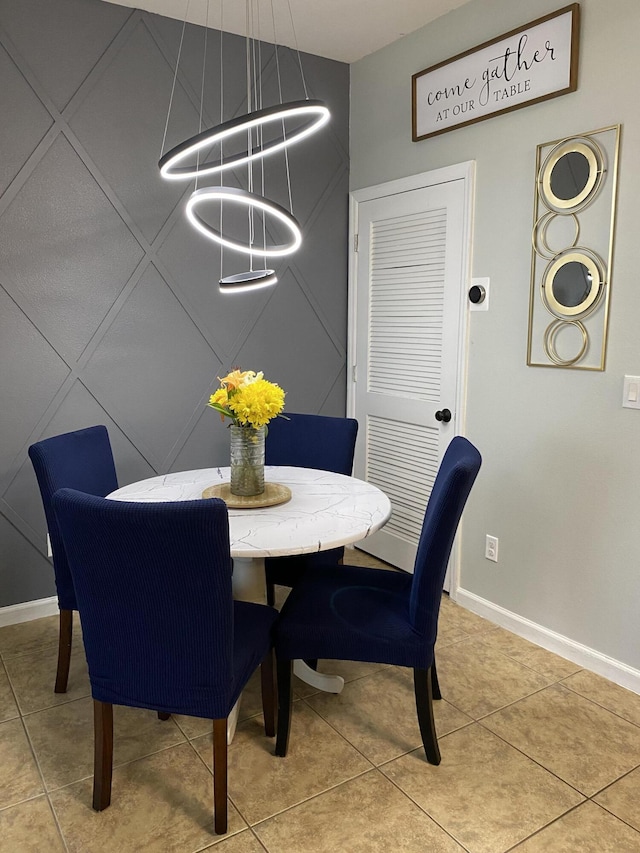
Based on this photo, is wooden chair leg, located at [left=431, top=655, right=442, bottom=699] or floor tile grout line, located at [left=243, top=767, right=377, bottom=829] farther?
wooden chair leg, located at [left=431, top=655, right=442, bottom=699]

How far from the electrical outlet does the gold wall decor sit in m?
0.82

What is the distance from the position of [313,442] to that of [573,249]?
133 centimetres

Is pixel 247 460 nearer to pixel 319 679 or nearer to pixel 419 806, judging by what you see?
pixel 319 679

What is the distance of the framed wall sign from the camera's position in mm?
2436

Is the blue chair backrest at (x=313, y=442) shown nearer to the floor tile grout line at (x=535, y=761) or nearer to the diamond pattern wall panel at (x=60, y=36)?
the floor tile grout line at (x=535, y=761)

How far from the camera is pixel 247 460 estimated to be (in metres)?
2.27

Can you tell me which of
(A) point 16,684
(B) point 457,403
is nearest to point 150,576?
(A) point 16,684

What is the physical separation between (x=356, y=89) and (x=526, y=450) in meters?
2.17

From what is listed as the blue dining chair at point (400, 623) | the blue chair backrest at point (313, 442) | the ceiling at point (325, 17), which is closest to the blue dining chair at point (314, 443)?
the blue chair backrest at point (313, 442)

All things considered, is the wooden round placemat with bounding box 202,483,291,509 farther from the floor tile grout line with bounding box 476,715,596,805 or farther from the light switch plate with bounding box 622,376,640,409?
the light switch plate with bounding box 622,376,640,409

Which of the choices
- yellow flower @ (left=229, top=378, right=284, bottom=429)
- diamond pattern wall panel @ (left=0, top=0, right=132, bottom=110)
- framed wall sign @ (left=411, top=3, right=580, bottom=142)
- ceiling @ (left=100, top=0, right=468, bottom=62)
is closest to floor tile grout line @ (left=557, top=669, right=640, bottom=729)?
yellow flower @ (left=229, top=378, right=284, bottom=429)

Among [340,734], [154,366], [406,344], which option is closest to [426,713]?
Answer: [340,734]

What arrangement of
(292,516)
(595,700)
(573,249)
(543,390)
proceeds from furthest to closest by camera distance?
(543,390) → (573,249) → (595,700) → (292,516)

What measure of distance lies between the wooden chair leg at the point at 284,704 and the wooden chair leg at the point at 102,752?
51 cm
